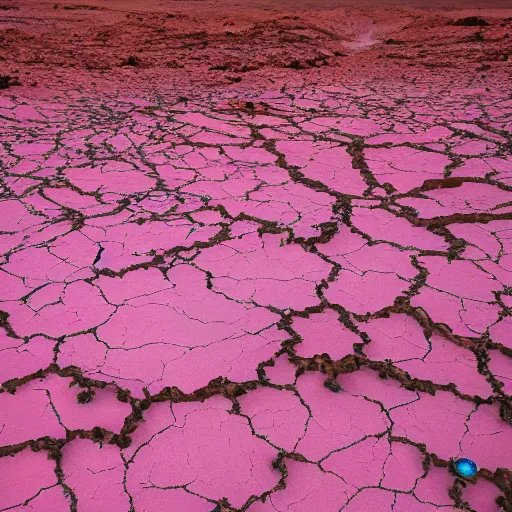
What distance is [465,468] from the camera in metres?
1.29

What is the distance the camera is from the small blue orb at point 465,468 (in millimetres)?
1282

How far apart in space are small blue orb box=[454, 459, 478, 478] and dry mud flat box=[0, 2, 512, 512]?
0.02m

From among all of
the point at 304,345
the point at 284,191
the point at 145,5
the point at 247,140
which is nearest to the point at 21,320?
the point at 304,345

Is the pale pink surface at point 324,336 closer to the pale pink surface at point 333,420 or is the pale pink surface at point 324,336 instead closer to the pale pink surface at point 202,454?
the pale pink surface at point 333,420

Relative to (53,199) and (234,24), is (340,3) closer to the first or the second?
(234,24)

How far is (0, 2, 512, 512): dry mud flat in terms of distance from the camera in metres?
1.31

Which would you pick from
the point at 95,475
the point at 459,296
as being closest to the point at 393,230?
the point at 459,296

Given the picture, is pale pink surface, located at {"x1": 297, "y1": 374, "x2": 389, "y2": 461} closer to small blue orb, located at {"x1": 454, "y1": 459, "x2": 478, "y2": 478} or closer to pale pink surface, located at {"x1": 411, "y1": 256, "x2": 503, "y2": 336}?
small blue orb, located at {"x1": 454, "y1": 459, "x2": 478, "y2": 478}

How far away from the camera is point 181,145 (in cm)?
362

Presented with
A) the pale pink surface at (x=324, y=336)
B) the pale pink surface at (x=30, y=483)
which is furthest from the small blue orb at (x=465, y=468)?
the pale pink surface at (x=30, y=483)

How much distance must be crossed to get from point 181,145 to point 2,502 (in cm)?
285

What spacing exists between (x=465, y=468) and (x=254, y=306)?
0.96 m

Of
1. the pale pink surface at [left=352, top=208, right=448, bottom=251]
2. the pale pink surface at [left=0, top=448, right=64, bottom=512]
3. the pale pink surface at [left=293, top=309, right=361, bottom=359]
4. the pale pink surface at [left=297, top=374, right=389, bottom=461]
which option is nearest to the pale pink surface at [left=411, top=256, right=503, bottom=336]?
the pale pink surface at [left=352, top=208, right=448, bottom=251]

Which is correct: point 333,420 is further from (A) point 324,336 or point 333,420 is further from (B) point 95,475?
(B) point 95,475
